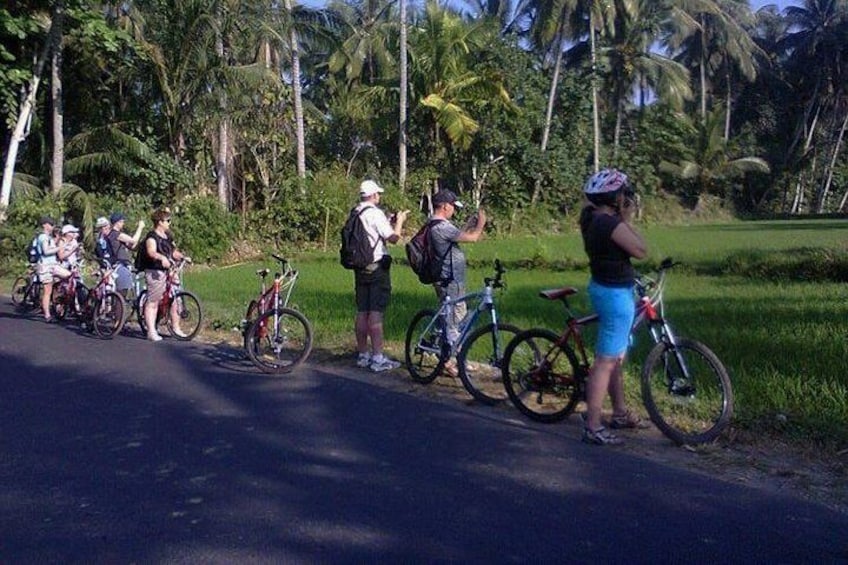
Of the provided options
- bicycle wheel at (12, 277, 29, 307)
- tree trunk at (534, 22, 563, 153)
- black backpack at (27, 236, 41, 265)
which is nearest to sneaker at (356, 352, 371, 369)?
black backpack at (27, 236, 41, 265)

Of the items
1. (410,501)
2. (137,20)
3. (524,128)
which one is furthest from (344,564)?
(524,128)

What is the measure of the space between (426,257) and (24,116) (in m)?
17.1

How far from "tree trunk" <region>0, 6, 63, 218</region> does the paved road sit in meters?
15.7

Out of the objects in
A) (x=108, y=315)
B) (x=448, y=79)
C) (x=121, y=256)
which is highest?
(x=448, y=79)

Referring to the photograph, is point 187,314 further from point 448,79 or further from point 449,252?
point 448,79

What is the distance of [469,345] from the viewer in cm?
740

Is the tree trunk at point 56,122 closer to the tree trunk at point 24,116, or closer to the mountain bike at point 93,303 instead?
the tree trunk at point 24,116

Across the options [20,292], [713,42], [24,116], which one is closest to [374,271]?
[20,292]

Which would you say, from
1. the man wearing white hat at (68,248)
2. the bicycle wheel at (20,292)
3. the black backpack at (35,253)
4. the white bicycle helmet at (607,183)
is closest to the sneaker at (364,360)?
the white bicycle helmet at (607,183)

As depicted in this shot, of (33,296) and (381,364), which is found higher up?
(33,296)

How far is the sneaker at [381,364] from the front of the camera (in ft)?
28.2

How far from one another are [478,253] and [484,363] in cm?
1567

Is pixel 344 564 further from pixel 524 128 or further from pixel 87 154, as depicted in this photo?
pixel 524 128

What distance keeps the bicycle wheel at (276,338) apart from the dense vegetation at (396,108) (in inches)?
543
